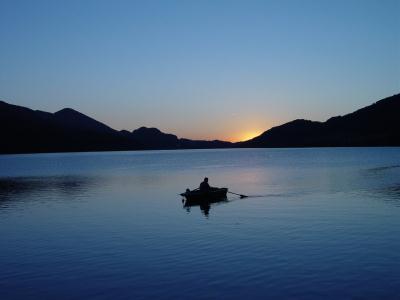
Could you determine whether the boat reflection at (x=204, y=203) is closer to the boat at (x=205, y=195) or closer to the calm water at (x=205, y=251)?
the boat at (x=205, y=195)

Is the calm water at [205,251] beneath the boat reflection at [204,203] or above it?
beneath

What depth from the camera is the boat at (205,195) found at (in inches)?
2125

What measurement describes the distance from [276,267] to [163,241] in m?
10.1

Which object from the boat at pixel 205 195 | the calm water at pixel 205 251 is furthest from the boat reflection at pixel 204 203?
the calm water at pixel 205 251

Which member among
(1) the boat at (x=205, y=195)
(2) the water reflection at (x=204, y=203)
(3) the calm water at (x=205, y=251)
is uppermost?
(1) the boat at (x=205, y=195)

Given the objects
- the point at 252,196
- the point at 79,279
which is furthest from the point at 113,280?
the point at 252,196

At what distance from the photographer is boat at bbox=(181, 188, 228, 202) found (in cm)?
5397

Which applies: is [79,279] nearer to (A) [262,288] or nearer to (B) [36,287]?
(B) [36,287]

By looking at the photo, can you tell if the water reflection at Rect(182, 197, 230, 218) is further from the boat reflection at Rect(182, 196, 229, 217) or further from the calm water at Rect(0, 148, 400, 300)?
the calm water at Rect(0, 148, 400, 300)

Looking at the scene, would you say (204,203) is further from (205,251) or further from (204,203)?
(205,251)

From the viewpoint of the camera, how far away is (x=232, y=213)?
45.8 m

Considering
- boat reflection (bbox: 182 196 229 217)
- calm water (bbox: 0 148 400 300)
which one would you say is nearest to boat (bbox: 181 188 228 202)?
boat reflection (bbox: 182 196 229 217)

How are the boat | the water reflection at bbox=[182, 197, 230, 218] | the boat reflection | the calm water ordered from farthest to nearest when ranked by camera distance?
the boat
the boat reflection
the water reflection at bbox=[182, 197, 230, 218]
the calm water

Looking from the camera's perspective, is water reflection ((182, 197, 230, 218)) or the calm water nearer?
the calm water
